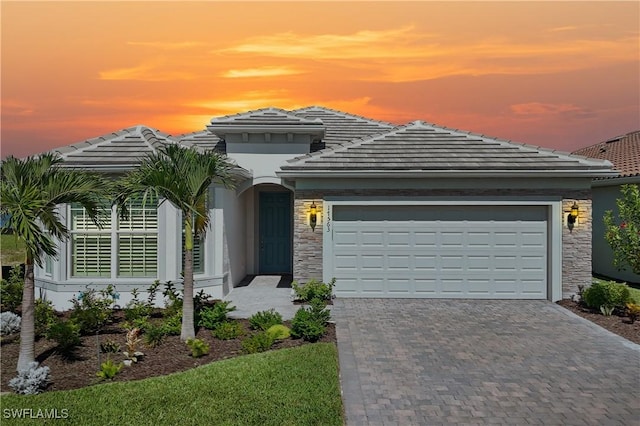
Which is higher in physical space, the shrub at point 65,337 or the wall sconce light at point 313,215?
the wall sconce light at point 313,215

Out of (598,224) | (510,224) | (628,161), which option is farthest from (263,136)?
(628,161)

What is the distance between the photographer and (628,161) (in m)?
18.6

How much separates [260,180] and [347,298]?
16.2 ft

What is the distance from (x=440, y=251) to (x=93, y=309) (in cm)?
868

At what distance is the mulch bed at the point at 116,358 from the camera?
7.51 metres

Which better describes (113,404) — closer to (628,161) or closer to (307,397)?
(307,397)

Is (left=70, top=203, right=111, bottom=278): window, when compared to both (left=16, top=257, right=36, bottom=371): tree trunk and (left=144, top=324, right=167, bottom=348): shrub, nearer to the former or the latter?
(left=144, top=324, right=167, bottom=348): shrub

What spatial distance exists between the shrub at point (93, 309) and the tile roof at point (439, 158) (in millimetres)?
5247

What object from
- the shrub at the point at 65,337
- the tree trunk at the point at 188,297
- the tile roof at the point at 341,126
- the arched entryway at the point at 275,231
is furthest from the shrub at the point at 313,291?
the shrub at the point at 65,337

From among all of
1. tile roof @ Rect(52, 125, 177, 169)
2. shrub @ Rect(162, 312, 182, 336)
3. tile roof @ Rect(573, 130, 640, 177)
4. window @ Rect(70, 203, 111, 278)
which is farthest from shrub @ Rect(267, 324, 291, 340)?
tile roof @ Rect(573, 130, 640, 177)

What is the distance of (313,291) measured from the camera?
12867 mm

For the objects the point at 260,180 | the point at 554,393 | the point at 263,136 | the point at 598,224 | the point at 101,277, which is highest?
the point at 263,136

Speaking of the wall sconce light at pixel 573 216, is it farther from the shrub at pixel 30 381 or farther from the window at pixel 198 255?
the shrub at pixel 30 381

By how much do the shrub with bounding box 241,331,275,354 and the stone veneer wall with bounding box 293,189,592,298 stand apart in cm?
464
